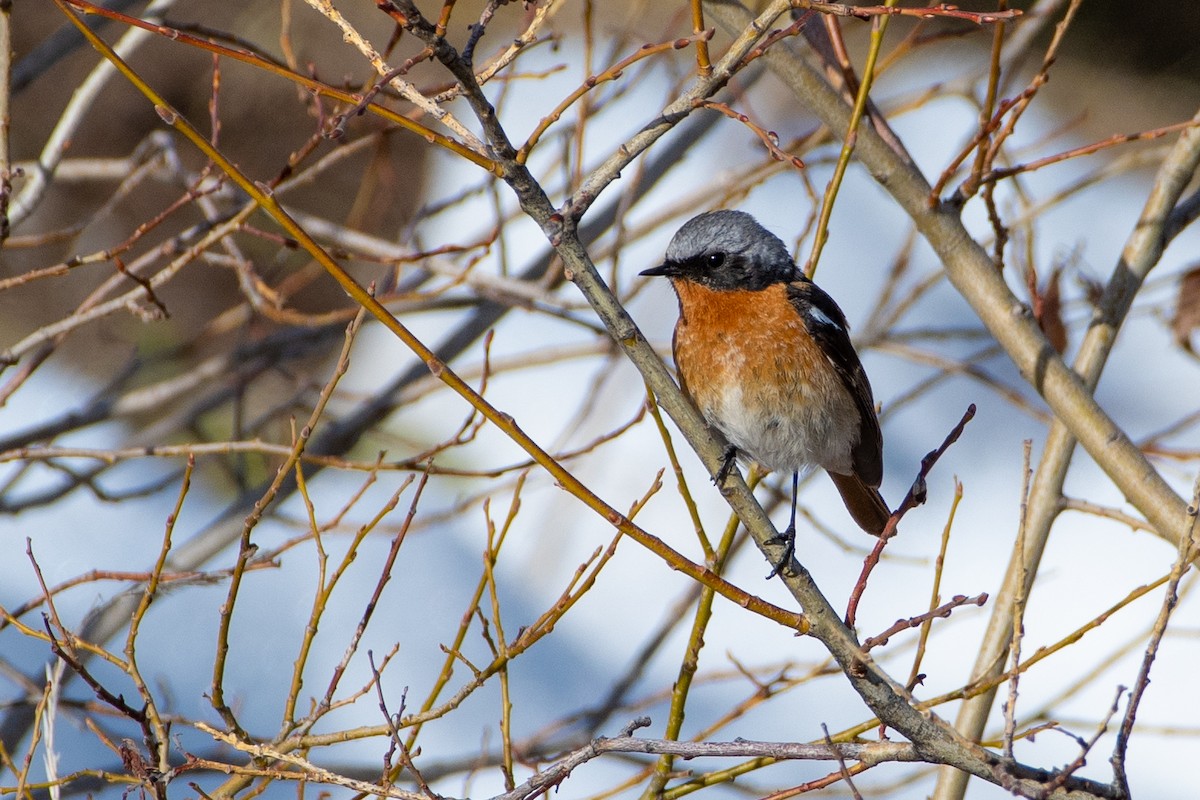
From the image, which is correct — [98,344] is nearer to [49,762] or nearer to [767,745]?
[49,762]

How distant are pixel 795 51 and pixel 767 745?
91.8 inches

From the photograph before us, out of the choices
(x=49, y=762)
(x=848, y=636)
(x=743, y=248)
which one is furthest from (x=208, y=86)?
(x=848, y=636)

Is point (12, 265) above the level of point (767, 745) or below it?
above

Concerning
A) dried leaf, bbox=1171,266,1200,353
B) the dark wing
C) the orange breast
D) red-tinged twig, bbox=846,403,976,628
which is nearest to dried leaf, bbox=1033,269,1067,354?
dried leaf, bbox=1171,266,1200,353

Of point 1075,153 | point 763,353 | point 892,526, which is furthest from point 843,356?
point 892,526

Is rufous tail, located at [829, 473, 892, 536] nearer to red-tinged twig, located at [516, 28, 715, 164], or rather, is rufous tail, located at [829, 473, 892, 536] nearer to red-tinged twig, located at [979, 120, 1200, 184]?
red-tinged twig, located at [979, 120, 1200, 184]

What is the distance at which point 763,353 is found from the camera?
140 inches

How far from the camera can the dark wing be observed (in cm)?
372

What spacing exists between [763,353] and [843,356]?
14.7 inches

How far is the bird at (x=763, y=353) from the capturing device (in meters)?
3.58

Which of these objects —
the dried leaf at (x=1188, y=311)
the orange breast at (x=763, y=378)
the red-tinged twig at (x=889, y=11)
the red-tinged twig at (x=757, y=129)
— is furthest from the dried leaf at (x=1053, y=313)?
the red-tinged twig at (x=757, y=129)

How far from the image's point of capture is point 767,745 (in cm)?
216

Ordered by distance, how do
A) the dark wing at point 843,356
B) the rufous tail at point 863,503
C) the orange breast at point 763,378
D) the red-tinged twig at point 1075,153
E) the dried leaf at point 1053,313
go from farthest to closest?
the rufous tail at point 863,503, the dried leaf at point 1053,313, the dark wing at point 843,356, the orange breast at point 763,378, the red-tinged twig at point 1075,153

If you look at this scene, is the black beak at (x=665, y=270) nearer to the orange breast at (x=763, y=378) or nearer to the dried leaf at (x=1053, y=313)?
the orange breast at (x=763, y=378)
